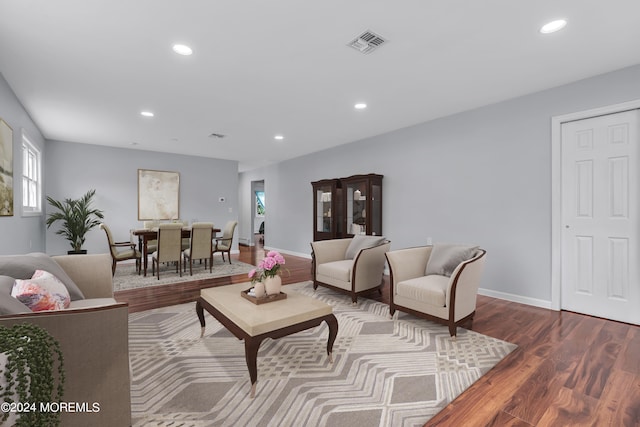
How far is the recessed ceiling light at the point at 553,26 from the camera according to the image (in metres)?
2.19

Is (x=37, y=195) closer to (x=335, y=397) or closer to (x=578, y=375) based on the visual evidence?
(x=335, y=397)

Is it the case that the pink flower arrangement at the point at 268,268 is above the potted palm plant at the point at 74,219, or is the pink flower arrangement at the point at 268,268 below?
below

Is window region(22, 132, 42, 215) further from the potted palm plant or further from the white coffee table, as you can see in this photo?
the white coffee table

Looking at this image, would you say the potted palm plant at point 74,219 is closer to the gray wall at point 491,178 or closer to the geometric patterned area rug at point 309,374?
the geometric patterned area rug at point 309,374

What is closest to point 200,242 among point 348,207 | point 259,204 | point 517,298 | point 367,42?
point 348,207

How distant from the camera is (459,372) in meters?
2.07

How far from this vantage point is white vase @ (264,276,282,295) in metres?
2.30

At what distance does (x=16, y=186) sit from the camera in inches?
144

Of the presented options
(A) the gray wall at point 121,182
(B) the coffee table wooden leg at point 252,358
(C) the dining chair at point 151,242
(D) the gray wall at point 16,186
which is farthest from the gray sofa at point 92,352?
(A) the gray wall at point 121,182

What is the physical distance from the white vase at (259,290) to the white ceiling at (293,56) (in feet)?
6.46

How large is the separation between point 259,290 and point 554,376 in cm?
214

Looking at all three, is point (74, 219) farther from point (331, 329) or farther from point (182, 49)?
point (331, 329)

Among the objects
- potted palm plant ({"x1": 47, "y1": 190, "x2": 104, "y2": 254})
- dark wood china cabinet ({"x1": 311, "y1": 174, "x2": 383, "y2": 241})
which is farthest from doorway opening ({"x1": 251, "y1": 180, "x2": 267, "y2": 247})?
potted palm plant ({"x1": 47, "y1": 190, "x2": 104, "y2": 254})

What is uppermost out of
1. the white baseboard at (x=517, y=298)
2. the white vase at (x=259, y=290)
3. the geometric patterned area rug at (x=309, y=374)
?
the white vase at (x=259, y=290)
